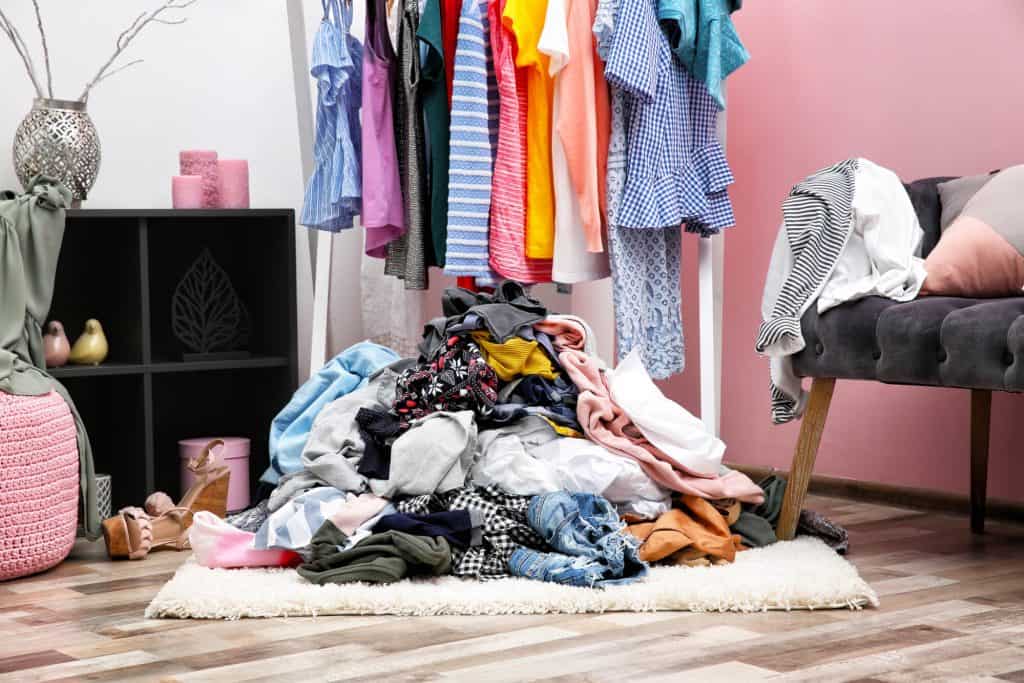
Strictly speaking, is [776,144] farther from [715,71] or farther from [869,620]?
[869,620]

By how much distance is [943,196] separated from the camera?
2939mm

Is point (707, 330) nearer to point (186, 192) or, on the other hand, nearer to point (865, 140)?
point (865, 140)

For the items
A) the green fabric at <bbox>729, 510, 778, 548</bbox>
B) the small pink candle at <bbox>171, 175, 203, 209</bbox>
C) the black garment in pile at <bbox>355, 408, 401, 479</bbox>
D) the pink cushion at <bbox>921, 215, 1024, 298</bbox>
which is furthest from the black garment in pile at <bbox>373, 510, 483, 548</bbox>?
the small pink candle at <bbox>171, 175, 203, 209</bbox>

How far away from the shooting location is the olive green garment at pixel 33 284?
9.09 ft

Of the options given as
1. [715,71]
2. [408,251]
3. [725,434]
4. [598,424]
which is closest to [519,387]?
[598,424]

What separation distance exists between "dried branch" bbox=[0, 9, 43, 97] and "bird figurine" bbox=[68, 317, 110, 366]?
23.0 inches

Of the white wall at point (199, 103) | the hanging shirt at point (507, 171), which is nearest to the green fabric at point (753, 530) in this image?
the hanging shirt at point (507, 171)

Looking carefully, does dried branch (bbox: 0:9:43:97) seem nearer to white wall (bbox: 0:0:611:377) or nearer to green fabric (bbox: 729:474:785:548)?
white wall (bbox: 0:0:611:377)

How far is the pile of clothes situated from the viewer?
2.43m

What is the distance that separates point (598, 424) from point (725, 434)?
127cm

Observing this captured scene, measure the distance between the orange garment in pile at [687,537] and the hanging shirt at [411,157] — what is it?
1.02m

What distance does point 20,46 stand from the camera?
138 inches

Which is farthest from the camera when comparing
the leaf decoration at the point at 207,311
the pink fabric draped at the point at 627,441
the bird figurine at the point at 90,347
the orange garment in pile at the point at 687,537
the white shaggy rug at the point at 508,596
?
the leaf decoration at the point at 207,311

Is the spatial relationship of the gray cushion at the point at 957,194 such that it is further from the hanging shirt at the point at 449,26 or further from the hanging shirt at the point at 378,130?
the hanging shirt at the point at 378,130
